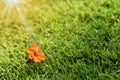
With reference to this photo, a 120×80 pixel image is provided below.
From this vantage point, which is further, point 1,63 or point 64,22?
point 64,22

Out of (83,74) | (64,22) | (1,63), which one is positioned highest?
(64,22)

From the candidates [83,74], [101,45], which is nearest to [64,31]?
[101,45]

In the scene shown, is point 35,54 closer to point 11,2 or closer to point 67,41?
point 67,41

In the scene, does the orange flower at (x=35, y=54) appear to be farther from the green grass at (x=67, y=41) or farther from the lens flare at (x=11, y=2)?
the lens flare at (x=11, y=2)

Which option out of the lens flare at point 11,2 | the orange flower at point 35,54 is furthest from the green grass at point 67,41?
the lens flare at point 11,2

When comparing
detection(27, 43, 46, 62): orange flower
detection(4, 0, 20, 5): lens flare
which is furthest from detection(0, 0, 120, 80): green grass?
detection(4, 0, 20, 5): lens flare

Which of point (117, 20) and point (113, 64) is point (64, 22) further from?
point (113, 64)

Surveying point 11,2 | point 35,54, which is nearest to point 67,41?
point 35,54
